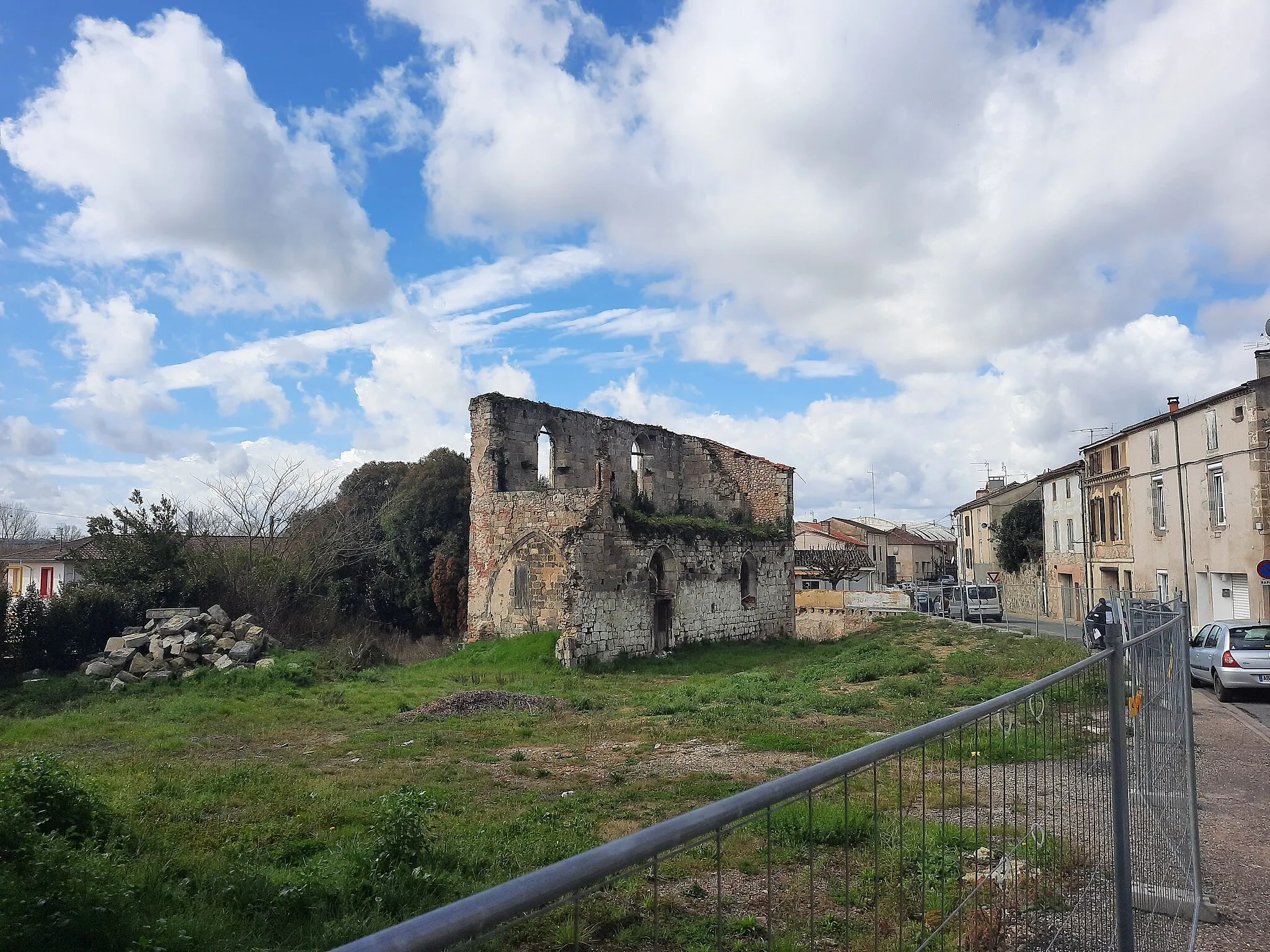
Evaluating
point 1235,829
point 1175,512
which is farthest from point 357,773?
point 1175,512

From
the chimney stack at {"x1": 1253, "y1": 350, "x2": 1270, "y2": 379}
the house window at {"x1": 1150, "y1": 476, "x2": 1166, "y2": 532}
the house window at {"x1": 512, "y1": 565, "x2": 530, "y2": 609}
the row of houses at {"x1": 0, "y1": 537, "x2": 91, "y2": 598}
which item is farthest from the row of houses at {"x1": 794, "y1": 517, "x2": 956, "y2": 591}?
the row of houses at {"x1": 0, "y1": 537, "x2": 91, "y2": 598}

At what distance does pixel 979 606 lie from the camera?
115ft

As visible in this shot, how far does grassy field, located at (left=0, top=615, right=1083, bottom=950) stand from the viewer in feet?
17.1

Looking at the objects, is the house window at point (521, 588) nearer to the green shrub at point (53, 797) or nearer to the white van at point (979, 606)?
the green shrub at point (53, 797)

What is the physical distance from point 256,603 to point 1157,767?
21592mm

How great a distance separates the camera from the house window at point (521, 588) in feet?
72.9

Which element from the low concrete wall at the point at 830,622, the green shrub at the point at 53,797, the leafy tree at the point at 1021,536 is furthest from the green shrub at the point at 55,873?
the leafy tree at the point at 1021,536

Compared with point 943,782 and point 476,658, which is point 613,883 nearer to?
point 943,782

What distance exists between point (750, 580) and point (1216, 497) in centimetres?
1461

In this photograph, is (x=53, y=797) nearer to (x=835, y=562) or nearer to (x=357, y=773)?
(x=357, y=773)

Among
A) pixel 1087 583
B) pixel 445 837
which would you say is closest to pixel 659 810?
pixel 445 837

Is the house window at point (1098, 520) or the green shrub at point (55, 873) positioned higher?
the house window at point (1098, 520)

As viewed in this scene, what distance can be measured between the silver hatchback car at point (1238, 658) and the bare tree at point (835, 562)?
2485 centimetres

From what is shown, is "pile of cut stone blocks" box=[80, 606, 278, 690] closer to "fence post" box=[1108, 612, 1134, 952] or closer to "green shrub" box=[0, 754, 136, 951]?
"green shrub" box=[0, 754, 136, 951]
